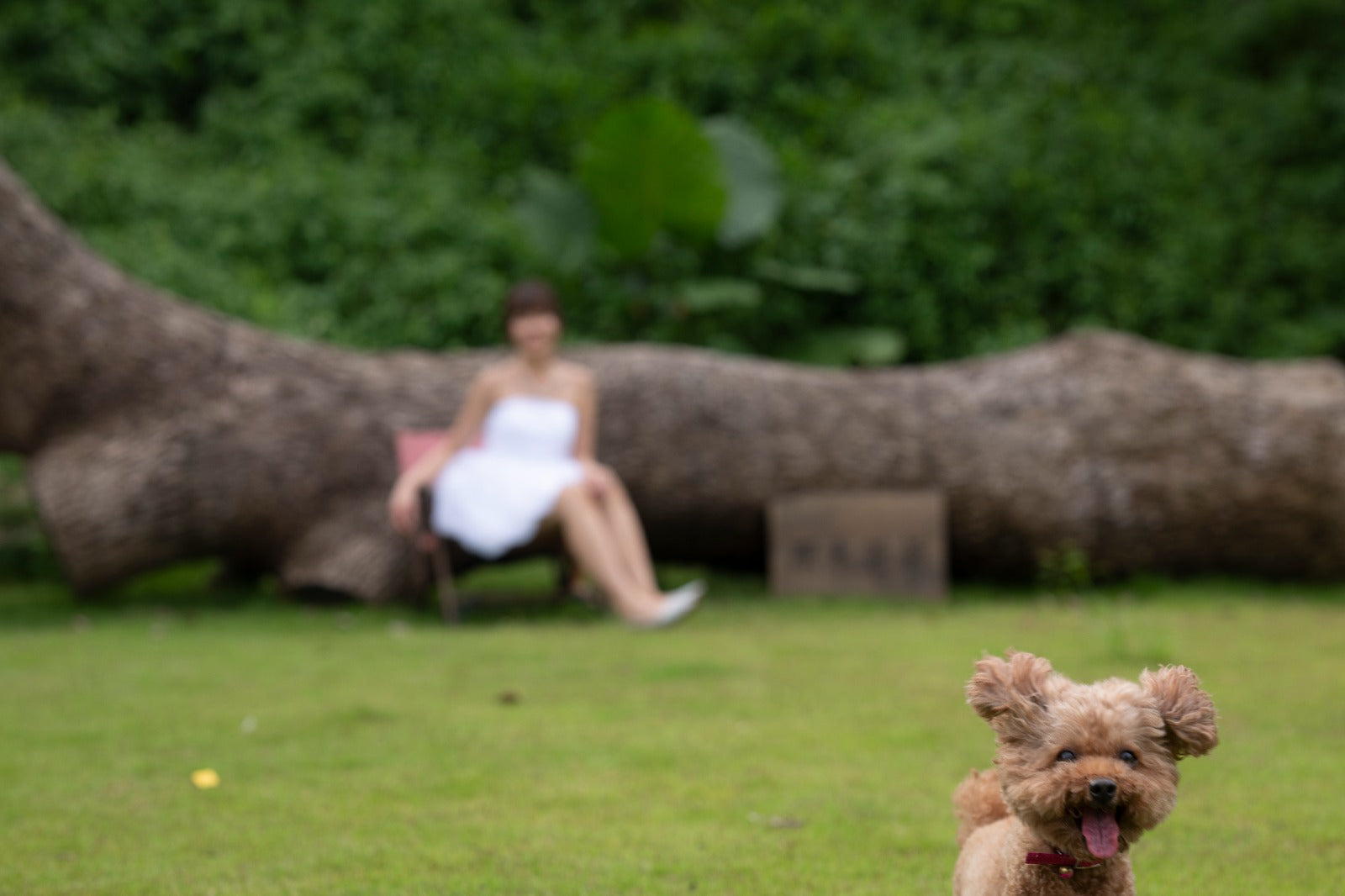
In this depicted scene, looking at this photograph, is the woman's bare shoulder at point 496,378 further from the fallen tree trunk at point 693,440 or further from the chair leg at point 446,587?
the chair leg at point 446,587

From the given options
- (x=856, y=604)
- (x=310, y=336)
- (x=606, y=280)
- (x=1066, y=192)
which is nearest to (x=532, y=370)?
Result: (x=856, y=604)

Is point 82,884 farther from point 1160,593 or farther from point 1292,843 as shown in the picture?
point 1160,593

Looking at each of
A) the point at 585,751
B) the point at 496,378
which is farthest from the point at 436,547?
the point at 585,751

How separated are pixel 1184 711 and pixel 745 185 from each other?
9.87 m

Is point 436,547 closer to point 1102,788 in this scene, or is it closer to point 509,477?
point 509,477

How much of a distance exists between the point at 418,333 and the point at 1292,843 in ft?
29.6

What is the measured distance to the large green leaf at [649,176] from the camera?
10.6 meters

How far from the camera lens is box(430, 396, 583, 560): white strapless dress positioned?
7477 millimetres

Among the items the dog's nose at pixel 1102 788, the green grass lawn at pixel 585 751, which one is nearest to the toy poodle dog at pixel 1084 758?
the dog's nose at pixel 1102 788

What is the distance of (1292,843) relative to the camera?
345 cm

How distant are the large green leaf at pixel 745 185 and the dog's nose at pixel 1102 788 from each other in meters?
9.57

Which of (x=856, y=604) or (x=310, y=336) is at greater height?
(x=310, y=336)

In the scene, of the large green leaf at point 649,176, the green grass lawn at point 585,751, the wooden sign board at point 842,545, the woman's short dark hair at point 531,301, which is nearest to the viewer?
the green grass lawn at point 585,751

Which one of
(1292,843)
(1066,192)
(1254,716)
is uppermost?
(1066,192)
